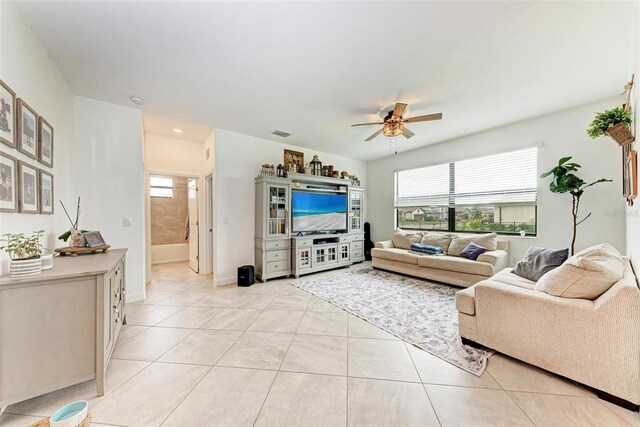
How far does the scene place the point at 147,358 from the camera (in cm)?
191

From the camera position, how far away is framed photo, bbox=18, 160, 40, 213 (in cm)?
163

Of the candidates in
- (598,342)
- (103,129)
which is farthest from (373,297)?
(103,129)

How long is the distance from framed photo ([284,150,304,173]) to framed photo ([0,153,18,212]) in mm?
3340

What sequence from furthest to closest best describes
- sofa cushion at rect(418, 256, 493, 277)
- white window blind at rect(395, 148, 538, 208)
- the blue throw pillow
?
white window blind at rect(395, 148, 538, 208) → the blue throw pillow → sofa cushion at rect(418, 256, 493, 277)

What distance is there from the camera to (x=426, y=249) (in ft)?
13.9

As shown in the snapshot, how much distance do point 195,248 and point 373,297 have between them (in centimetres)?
383

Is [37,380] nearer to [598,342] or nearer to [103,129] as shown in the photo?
[103,129]

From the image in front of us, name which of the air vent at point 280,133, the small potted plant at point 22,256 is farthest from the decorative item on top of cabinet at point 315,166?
the small potted plant at point 22,256

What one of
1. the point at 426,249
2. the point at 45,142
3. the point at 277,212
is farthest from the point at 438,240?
the point at 45,142

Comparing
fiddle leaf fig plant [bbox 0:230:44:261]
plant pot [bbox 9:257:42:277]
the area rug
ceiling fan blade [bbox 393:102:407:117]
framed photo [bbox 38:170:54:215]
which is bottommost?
the area rug

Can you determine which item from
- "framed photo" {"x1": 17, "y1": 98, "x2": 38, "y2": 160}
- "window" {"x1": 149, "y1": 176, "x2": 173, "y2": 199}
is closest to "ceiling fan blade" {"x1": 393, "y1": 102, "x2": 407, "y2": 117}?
"framed photo" {"x1": 17, "y1": 98, "x2": 38, "y2": 160}

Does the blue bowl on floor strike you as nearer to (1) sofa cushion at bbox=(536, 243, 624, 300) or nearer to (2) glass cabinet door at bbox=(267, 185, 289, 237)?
(1) sofa cushion at bbox=(536, 243, 624, 300)

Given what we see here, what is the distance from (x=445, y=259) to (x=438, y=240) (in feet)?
2.37

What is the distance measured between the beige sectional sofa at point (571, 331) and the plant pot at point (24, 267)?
125 inches
